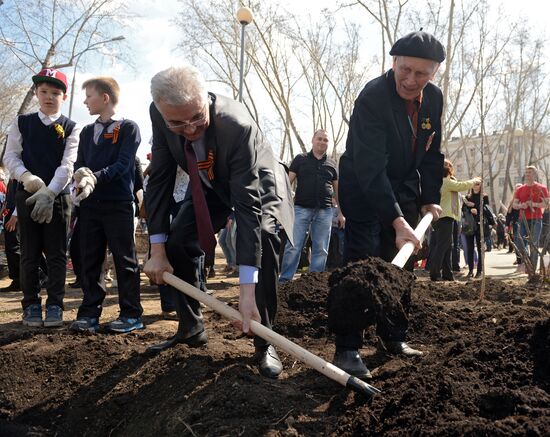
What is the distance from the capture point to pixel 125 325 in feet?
14.6

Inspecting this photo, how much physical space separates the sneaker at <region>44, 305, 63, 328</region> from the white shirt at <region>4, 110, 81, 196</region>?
3.19ft

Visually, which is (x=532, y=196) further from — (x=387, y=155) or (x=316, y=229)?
(x=387, y=155)

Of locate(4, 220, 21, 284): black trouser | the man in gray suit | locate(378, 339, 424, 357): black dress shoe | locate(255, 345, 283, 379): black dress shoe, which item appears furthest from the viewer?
locate(4, 220, 21, 284): black trouser

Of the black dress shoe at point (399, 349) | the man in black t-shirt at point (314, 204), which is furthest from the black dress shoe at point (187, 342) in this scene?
the man in black t-shirt at point (314, 204)

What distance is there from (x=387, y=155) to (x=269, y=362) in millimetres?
1390

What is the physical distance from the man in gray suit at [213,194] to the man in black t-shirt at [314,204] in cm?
370

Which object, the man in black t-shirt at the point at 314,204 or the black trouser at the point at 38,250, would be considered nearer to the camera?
the black trouser at the point at 38,250

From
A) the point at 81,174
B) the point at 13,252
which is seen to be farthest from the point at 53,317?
the point at 13,252

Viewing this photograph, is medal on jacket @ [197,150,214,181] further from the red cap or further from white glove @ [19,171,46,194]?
the red cap

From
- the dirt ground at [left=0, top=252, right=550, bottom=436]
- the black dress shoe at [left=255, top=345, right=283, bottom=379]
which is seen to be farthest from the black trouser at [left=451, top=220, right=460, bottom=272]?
the black dress shoe at [left=255, top=345, right=283, bottom=379]

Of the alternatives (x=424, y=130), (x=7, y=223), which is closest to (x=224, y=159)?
(x=424, y=130)

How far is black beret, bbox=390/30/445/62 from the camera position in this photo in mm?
3219

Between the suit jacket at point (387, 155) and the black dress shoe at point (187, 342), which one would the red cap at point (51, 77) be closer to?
the black dress shoe at point (187, 342)

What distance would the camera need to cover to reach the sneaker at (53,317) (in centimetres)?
459
